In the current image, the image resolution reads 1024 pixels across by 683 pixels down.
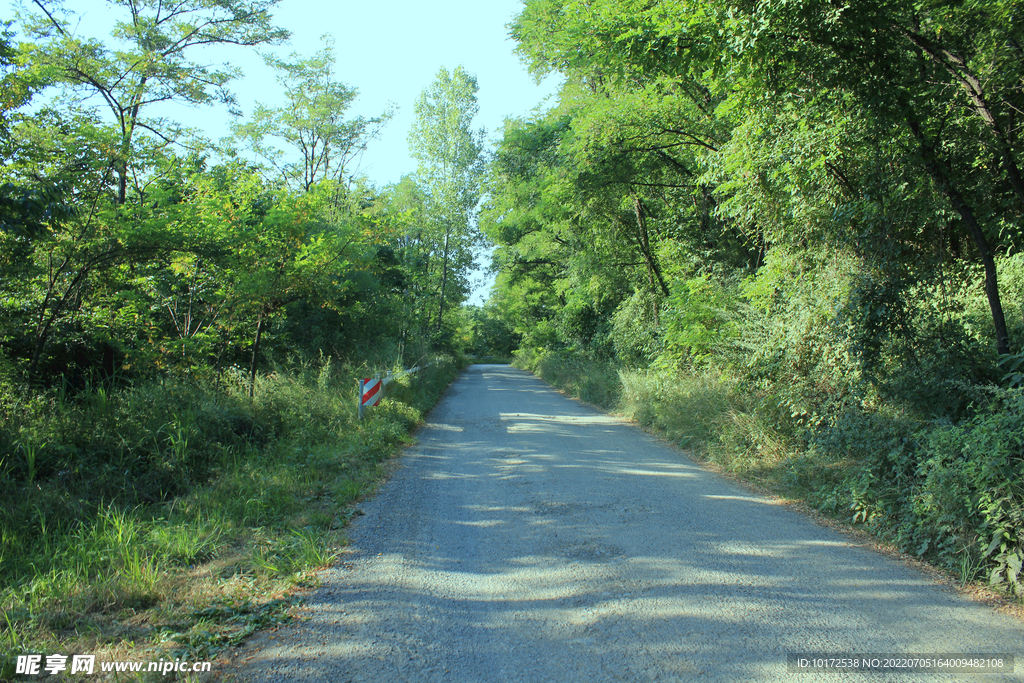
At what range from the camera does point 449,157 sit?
29.5 m

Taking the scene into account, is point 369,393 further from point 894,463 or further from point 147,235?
point 894,463

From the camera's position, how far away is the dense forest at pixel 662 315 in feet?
15.9

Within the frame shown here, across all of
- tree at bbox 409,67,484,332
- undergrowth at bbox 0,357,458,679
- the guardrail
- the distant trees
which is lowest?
undergrowth at bbox 0,357,458,679

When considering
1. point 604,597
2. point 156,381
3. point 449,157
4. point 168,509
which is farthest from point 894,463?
point 449,157

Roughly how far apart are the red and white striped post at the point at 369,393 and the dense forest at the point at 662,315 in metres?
0.41

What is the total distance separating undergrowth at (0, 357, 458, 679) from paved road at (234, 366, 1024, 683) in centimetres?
53

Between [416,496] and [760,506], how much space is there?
3.82 m

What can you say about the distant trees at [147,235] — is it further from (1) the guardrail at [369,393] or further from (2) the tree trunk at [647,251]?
(2) the tree trunk at [647,251]

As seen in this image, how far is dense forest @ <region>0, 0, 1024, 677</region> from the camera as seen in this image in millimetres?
4852

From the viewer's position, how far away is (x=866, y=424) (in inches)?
264

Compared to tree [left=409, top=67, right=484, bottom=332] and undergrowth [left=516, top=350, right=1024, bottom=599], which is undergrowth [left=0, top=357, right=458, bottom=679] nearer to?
undergrowth [left=516, top=350, right=1024, bottom=599]

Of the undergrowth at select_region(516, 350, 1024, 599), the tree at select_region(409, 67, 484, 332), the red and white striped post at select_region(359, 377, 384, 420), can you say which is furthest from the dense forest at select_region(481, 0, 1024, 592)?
the tree at select_region(409, 67, 484, 332)

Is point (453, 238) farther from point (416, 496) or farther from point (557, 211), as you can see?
point (416, 496)

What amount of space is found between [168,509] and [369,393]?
5.39 m
